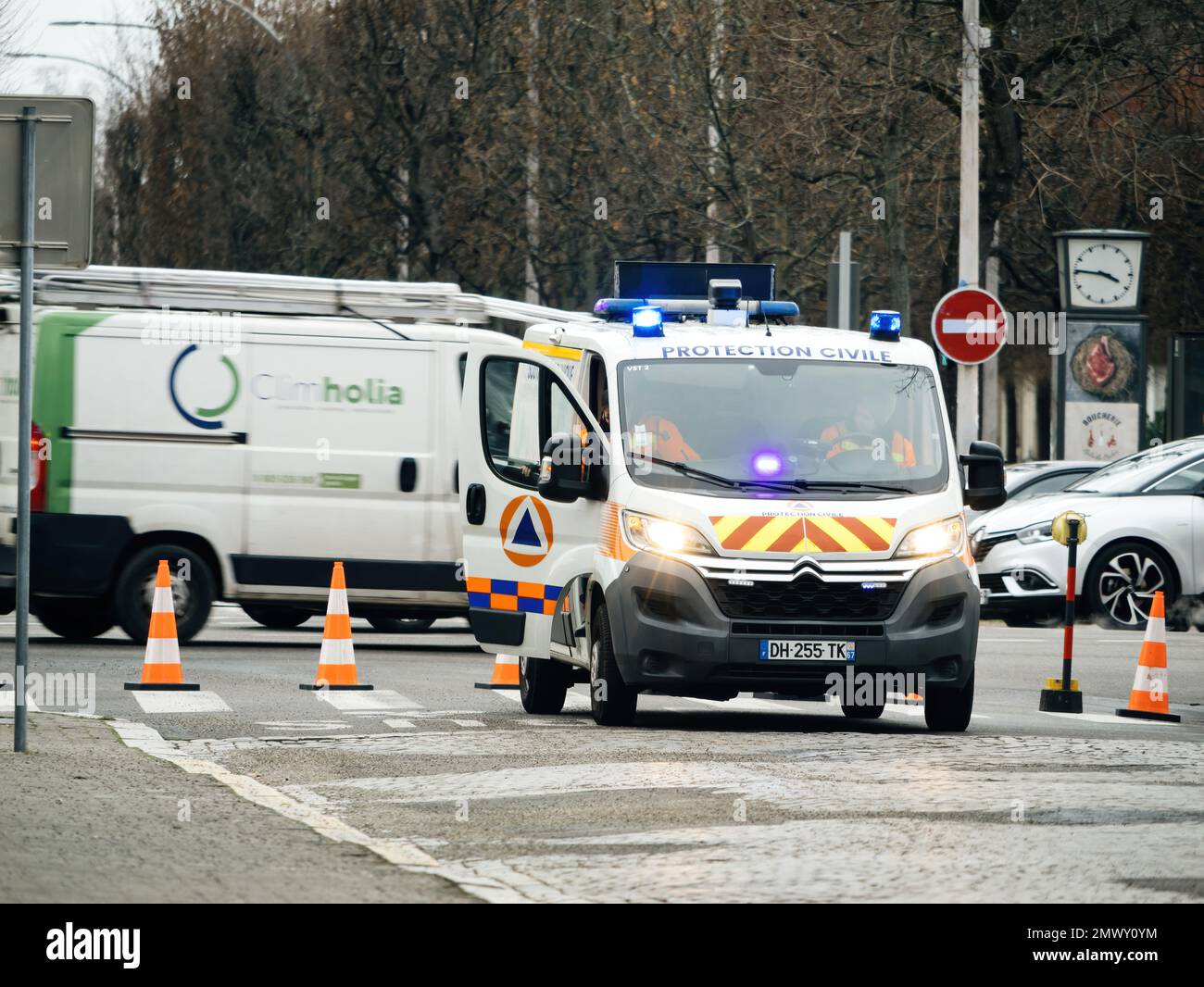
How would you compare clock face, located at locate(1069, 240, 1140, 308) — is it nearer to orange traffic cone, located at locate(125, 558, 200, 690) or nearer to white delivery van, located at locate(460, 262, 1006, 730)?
white delivery van, located at locate(460, 262, 1006, 730)

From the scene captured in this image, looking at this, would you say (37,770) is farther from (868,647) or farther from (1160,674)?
(1160,674)

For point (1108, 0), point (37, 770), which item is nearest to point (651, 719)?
point (37, 770)

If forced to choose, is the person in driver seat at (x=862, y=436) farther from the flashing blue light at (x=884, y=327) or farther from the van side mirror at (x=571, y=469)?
the van side mirror at (x=571, y=469)

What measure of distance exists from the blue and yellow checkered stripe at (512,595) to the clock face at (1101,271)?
42.3 feet

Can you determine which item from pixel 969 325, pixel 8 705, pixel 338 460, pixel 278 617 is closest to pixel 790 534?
pixel 8 705

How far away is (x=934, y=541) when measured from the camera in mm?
12414

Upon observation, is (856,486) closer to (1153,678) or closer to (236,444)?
(1153,678)

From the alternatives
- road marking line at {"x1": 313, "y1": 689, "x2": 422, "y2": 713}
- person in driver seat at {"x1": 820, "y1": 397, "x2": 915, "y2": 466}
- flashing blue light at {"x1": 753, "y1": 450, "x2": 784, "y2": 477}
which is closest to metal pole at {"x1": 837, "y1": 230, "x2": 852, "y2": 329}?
road marking line at {"x1": 313, "y1": 689, "x2": 422, "y2": 713}

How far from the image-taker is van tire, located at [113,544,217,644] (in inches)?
736

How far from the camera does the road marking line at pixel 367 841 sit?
23.8 feet

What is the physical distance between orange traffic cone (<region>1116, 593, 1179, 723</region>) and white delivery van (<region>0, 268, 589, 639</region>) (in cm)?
646
